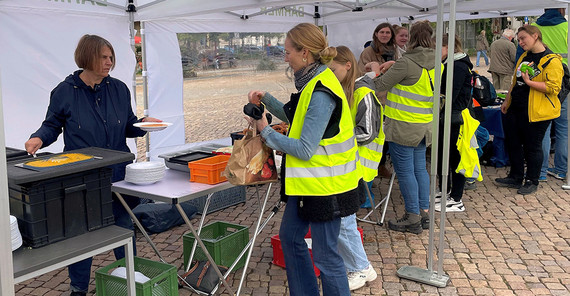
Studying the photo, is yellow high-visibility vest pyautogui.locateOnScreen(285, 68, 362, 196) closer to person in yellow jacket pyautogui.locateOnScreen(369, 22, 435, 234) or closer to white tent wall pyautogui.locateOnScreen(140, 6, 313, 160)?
person in yellow jacket pyautogui.locateOnScreen(369, 22, 435, 234)

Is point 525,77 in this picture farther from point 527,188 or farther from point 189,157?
point 189,157

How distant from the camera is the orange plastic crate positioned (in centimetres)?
337

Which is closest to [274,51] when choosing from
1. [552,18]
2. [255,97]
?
[552,18]

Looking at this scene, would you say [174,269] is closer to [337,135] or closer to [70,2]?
[337,135]

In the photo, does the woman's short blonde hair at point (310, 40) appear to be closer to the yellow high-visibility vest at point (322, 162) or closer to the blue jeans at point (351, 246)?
the yellow high-visibility vest at point (322, 162)

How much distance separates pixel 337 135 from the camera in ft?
9.05

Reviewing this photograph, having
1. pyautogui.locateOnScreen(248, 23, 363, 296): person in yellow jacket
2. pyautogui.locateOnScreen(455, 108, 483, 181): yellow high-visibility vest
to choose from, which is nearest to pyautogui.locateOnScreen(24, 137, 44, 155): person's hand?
pyautogui.locateOnScreen(248, 23, 363, 296): person in yellow jacket

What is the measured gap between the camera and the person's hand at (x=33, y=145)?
343 cm

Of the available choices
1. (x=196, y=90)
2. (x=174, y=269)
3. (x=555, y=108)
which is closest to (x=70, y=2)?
(x=196, y=90)

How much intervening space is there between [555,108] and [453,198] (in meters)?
1.47

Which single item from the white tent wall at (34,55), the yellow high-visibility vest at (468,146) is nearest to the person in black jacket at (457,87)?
the yellow high-visibility vest at (468,146)

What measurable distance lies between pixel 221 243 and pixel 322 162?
1.50 m

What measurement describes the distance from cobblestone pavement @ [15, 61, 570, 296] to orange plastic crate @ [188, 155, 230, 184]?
Result: 2.94 ft

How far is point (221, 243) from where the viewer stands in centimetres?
397
